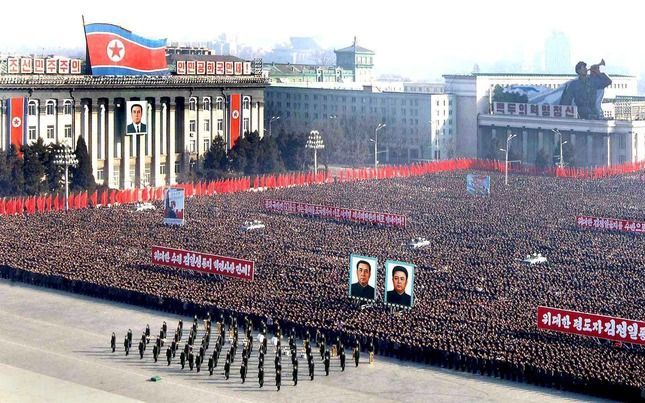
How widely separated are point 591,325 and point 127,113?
233ft

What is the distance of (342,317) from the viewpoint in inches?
2124

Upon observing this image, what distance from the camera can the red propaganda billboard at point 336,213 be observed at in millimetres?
83562

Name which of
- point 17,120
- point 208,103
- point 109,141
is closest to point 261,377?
point 17,120

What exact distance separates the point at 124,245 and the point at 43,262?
836cm

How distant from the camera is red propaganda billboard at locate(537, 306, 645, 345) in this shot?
48.2 meters

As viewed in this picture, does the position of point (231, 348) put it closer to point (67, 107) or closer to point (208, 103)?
point (67, 107)

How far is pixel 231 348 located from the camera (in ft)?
160

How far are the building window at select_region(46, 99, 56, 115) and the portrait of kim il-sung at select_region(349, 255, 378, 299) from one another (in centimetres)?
6016

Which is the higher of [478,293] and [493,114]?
[493,114]

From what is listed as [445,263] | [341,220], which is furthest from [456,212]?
[445,263]

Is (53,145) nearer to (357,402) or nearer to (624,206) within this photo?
(624,206)

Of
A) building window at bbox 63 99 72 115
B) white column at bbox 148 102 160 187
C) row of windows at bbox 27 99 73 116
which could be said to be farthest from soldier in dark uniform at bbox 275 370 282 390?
white column at bbox 148 102 160 187

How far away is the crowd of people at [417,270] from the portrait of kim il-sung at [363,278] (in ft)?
2.83

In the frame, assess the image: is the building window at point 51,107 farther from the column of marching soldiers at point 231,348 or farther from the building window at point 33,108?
the column of marching soldiers at point 231,348
